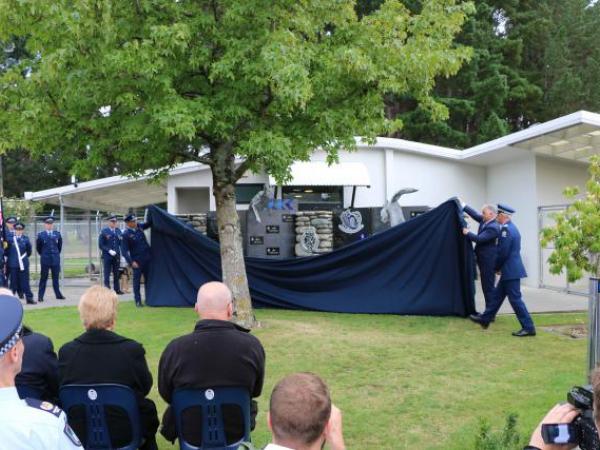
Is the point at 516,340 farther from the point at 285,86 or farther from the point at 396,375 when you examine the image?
the point at 285,86

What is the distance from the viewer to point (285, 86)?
7.11 metres

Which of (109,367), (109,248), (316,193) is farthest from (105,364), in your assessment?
(316,193)

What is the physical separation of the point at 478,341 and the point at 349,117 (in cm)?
349

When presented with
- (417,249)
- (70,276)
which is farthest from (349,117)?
(70,276)

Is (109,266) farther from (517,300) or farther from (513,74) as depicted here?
(513,74)

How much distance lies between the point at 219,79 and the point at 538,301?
7.97m

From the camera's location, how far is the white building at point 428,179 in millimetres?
15008

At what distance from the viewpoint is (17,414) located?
1.71 m

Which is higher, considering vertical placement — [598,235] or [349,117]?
[349,117]

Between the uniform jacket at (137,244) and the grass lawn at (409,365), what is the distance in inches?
60.2

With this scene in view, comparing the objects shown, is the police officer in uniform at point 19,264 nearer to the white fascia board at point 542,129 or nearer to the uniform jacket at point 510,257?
the uniform jacket at point 510,257

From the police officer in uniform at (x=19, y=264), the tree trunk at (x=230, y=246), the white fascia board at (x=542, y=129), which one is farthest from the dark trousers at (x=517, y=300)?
the police officer in uniform at (x=19, y=264)

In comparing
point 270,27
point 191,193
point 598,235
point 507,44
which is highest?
point 507,44

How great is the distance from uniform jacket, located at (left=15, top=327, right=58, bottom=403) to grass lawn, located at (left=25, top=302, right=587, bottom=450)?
1.48 metres
